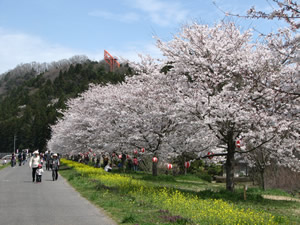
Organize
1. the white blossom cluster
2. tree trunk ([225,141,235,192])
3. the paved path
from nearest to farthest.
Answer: the paved path → the white blossom cluster → tree trunk ([225,141,235,192])

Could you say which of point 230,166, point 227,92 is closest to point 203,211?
point 227,92

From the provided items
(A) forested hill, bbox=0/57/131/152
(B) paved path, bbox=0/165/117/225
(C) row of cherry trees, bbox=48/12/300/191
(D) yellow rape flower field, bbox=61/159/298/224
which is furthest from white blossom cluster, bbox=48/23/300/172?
(A) forested hill, bbox=0/57/131/152

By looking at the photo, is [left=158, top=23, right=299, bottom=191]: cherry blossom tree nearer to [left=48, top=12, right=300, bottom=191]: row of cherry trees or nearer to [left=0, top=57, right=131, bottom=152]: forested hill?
[left=48, top=12, right=300, bottom=191]: row of cherry trees

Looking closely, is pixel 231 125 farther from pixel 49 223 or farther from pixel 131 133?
pixel 131 133

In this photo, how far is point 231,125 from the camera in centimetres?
1449

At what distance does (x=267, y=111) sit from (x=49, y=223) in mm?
8775

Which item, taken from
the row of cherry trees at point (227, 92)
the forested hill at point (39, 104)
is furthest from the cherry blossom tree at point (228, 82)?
the forested hill at point (39, 104)

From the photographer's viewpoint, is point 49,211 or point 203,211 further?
point 49,211

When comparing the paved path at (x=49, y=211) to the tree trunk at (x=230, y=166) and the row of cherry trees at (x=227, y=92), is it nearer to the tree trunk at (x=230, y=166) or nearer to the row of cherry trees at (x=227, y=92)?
the row of cherry trees at (x=227, y=92)

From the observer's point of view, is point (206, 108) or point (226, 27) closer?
point (206, 108)

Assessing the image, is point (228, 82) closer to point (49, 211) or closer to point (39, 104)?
point (49, 211)

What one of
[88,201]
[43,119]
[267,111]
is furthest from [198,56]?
[43,119]

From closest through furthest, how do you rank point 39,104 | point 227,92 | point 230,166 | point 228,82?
point 227,92 → point 228,82 → point 230,166 → point 39,104

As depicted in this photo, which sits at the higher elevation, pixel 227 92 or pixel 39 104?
pixel 39 104
